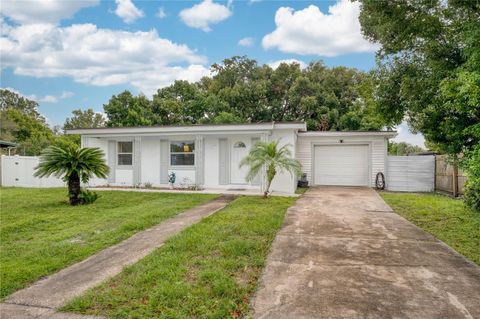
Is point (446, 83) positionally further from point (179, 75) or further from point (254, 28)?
point (179, 75)

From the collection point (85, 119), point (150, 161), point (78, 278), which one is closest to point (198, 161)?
point (150, 161)

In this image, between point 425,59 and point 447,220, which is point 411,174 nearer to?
point 447,220

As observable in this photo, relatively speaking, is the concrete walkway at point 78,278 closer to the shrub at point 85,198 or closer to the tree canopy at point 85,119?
the shrub at point 85,198

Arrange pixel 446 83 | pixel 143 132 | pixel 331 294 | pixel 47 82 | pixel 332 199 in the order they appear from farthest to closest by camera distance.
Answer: pixel 47 82 → pixel 143 132 → pixel 332 199 → pixel 446 83 → pixel 331 294

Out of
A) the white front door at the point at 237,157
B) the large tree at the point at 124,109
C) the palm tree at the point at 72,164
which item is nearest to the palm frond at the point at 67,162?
the palm tree at the point at 72,164

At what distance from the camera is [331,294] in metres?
3.21

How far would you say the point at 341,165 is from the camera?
14.5 meters

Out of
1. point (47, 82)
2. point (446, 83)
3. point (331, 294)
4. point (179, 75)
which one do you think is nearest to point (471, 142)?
point (446, 83)

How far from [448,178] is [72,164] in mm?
12772

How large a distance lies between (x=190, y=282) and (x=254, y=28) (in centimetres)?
1492

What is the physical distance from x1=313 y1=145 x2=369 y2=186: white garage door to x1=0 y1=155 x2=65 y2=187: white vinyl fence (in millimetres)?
12273

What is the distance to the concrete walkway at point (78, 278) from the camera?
3061 mm

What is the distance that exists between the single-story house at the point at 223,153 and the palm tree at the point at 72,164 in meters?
3.79

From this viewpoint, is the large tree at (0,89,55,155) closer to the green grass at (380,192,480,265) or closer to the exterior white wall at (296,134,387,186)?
the exterior white wall at (296,134,387,186)
